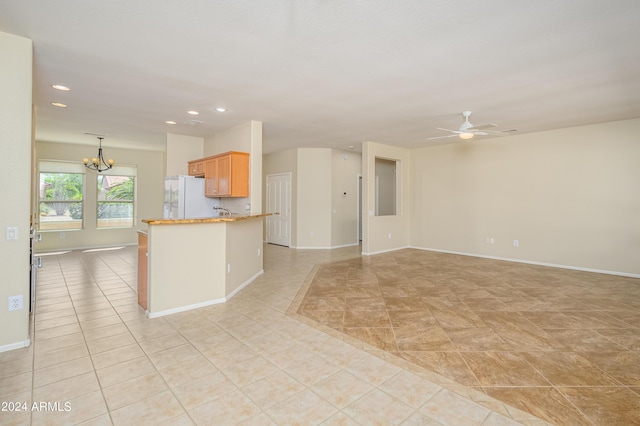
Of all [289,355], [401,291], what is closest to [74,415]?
[289,355]

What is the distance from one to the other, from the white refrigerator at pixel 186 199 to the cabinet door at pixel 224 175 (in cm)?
84

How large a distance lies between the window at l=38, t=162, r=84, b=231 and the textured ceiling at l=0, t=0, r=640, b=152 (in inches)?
119

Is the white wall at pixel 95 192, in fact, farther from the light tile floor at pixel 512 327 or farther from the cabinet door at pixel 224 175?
the light tile floor at pixel 512 327

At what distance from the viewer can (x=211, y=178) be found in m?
5.48

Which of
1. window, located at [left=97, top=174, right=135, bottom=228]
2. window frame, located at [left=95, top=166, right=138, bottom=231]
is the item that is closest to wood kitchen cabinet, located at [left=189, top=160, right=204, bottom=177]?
window frame, located at [left=95, top=166, right=138, bottom=231]

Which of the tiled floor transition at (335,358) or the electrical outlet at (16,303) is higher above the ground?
the electrical outlet at (16,303)

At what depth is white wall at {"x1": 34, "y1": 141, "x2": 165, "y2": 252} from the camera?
24.5ft

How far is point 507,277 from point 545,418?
12.4 feet

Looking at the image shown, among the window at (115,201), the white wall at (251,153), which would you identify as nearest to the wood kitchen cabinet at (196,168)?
the white wall at (251,153)

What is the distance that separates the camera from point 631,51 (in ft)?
9.00

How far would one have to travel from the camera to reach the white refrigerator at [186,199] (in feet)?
18.4

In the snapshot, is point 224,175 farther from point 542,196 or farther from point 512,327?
point 542,196

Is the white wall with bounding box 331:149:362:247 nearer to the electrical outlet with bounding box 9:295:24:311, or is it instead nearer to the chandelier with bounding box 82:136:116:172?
the chandelier with bounding box 82:136:116:172

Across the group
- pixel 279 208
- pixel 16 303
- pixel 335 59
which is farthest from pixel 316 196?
pixel 16 303
